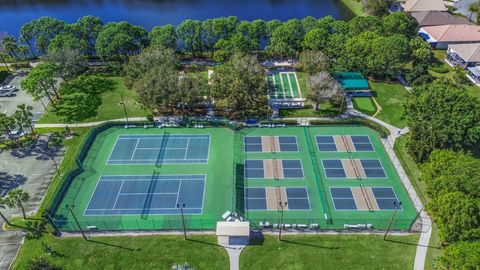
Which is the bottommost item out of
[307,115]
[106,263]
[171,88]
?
[106,263]

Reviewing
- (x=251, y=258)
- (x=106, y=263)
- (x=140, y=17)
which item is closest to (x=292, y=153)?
(x=251, y=258)

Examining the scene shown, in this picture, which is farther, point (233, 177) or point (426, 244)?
point (233, 177)

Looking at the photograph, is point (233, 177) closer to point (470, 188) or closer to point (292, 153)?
point (292, 153)

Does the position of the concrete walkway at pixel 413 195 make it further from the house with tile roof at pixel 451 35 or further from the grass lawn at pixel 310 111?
the house with tile roof at pixel 451 35

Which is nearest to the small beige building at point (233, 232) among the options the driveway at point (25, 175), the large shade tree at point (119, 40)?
the driveway at point (25, 175)

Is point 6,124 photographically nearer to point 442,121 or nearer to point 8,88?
point 8,88

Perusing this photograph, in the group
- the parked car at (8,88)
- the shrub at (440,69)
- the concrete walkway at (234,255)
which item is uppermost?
the shrub at (440,69)
